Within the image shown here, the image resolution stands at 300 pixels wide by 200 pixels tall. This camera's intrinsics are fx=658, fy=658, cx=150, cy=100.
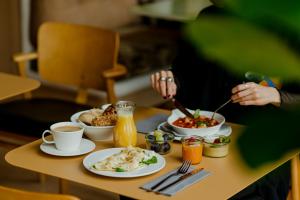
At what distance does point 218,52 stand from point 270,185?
2.11 meters

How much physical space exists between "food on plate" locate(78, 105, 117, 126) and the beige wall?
9.54 feet

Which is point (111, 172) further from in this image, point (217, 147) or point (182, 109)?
point (182, 109)

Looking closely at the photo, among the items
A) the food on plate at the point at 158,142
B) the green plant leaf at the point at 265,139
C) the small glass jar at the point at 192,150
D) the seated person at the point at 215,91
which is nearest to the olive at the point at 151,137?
the food on plate at the point at 158,142

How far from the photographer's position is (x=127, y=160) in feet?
6.30

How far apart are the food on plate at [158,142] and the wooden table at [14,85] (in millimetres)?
839

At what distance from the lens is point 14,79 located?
2.91 metres

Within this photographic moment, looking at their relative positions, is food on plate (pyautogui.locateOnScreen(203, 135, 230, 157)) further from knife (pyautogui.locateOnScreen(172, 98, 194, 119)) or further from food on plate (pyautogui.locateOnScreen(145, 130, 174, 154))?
knife (pyautogui.locateOnScreen(172, 98, 194, 119))

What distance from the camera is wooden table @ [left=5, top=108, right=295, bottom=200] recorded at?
1751mm

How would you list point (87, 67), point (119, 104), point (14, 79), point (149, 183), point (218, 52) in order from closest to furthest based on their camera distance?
point (218, 52) → point (149, 183) → point (119, 104) → point (14, 79) → point (87, 67)

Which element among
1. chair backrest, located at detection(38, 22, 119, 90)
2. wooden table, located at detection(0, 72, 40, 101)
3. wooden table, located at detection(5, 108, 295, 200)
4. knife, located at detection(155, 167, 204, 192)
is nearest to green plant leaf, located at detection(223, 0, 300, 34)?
wooden table, located at detection(5, 108, 295, 200)

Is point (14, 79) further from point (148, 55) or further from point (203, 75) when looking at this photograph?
point (148, 55)

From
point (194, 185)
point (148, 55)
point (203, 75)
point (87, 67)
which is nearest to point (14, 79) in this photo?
point (87, 67)

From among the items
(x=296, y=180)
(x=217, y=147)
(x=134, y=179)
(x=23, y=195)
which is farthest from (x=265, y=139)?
(x=296, y=180)

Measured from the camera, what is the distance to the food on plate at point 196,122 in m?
2.19
